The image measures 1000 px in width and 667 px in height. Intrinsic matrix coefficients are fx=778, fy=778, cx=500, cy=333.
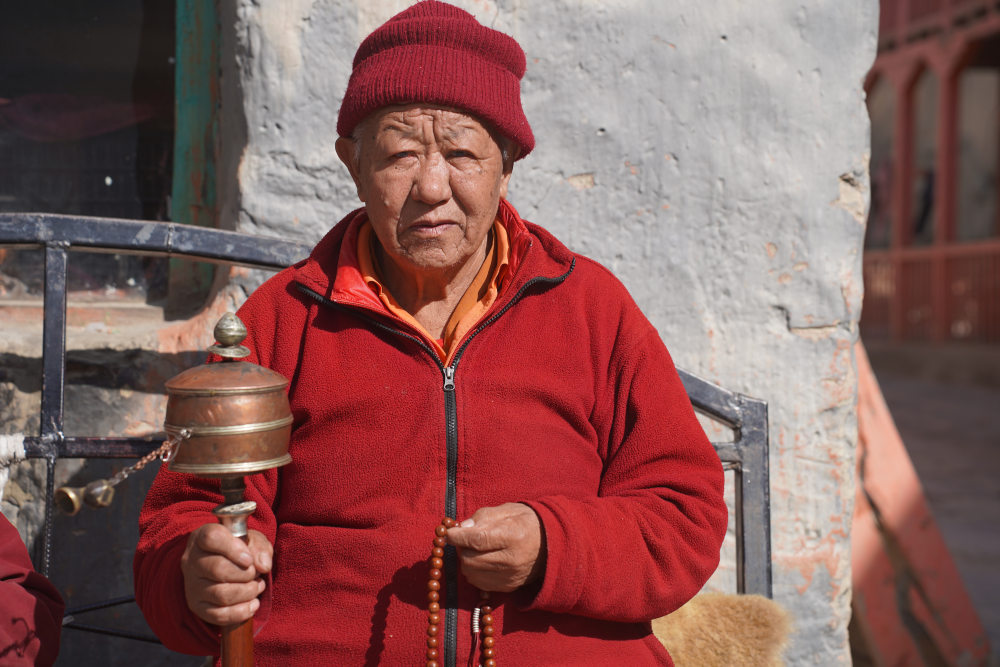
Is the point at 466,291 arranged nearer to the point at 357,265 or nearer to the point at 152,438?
the point at 357,265

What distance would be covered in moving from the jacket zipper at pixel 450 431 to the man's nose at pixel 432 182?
0.23m

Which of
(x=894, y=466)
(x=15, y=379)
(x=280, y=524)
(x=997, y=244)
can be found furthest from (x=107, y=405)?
(x=997, y=244)

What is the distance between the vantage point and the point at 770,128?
2225 mm

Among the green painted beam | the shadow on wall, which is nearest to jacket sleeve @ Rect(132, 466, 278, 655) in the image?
the green painted beam

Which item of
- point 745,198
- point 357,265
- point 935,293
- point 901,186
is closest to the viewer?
point 357,265

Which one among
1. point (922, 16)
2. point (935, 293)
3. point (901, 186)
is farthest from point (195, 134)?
point (922, 16)

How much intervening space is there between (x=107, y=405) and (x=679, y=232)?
162cm

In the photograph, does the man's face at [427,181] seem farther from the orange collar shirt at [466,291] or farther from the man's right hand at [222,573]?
the man's right hand at [222,573]

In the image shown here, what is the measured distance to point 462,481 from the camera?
1.36 metres

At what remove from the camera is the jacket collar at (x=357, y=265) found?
142 centimetres

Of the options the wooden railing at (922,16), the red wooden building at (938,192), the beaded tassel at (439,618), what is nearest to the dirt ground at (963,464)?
the red wooden building at (938,192)

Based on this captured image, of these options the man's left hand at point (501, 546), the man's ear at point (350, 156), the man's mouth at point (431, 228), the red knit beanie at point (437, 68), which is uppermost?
the red knit beanie at point (437, 68)

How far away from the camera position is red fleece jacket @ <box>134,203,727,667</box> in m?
1.29

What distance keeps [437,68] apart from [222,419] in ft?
2.35
